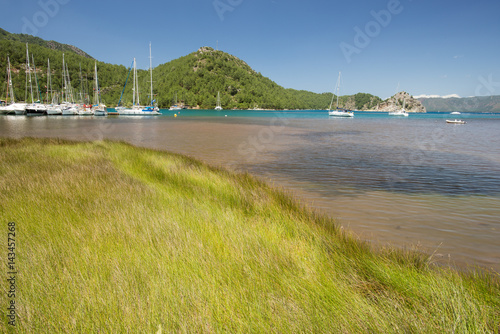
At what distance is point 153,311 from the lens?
2.08 metres

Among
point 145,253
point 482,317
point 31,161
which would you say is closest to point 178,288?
point 145,253

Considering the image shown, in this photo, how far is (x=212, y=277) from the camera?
102 inches

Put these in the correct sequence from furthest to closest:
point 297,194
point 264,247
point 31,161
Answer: point 31,161 < point 297,194 < point 264,247

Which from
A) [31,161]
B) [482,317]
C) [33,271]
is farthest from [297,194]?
[31,161]

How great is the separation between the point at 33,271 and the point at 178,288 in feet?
4.83

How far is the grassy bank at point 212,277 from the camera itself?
6.66ft

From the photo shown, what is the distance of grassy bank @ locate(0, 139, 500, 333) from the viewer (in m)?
2.03

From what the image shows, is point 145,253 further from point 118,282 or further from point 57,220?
point 57,220

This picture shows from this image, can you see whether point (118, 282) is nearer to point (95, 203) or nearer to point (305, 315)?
point (305, 315)

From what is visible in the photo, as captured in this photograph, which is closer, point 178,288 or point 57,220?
point 178,288

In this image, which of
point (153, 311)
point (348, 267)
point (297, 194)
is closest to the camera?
point (153, 311)

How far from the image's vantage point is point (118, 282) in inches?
96.3

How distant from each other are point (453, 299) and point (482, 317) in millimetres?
200

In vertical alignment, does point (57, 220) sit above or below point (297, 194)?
above
